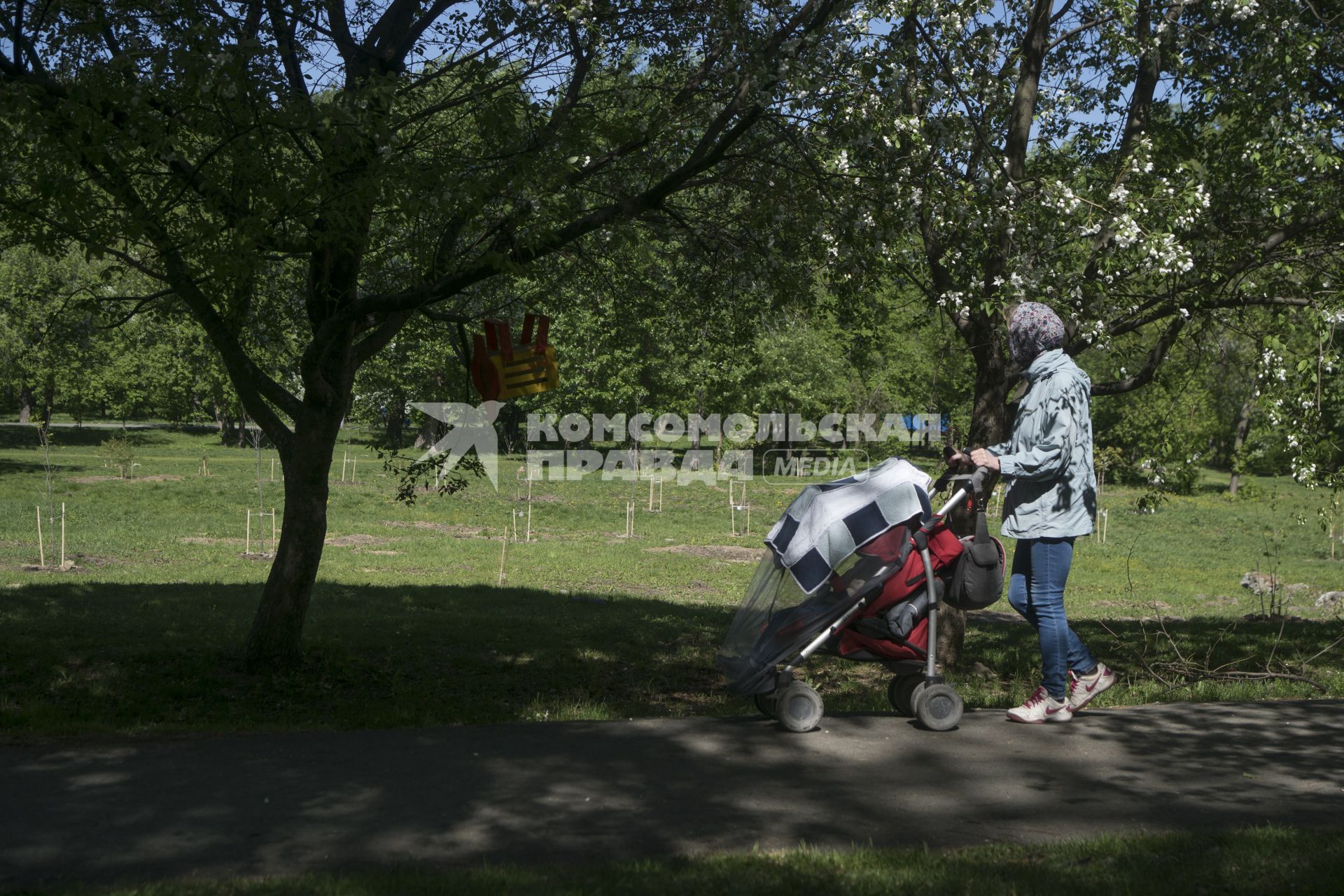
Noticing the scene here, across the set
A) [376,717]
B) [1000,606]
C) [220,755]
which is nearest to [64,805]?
[220,755]

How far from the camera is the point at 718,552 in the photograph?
1122 inches

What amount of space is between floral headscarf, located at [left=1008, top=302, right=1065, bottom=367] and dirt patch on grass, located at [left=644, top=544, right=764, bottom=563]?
67.8 feet

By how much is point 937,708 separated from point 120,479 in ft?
122

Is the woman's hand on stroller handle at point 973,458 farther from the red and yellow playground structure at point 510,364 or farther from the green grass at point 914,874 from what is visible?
the red and yellow playground structure at point 510,364

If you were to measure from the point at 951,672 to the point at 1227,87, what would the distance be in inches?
222

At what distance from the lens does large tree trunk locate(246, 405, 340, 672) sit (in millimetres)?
8828

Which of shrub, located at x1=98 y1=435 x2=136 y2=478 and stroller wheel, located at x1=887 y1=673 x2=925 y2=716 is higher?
shrub, located at x1=98 y1=435 x2=136 y2=478

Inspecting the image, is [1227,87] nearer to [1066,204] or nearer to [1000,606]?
[1066,204]

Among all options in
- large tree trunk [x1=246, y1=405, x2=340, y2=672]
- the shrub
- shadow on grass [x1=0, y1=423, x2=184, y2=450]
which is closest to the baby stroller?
large tree trunk [x1=246, y1=405, x2=340, y2=672]

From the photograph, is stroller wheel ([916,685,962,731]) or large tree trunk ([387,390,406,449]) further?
large tree trunk ([387,390,406,449])

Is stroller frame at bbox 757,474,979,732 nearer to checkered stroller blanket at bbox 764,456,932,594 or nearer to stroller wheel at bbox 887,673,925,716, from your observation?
checkered stroller blanket at bbox 764,456,932,594

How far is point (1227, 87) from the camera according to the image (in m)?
10.3

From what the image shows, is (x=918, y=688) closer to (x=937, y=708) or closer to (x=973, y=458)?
(x=937, y=708)

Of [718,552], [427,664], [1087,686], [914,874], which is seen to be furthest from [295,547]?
[718,552]
